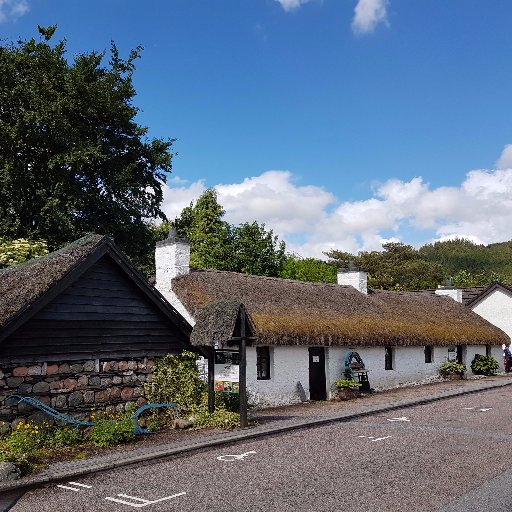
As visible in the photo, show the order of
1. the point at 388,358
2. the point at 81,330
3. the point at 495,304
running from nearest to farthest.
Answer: the point at 81,330 < the point at 388,358 < the point at 495,304

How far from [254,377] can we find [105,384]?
7.14 m

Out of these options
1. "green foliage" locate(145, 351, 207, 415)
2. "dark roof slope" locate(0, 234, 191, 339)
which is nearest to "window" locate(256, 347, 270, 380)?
"green foliage" locate(145, 351, 207, 415)

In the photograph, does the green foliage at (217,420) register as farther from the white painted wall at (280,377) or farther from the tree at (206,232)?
the tree at (206,232)

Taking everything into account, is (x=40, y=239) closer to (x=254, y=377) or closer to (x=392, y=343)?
(x=254, y=377)

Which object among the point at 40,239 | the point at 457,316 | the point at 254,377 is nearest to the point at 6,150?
the point at 40,239

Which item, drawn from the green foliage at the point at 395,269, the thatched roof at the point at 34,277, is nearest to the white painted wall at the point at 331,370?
the thatched roof at the point at 34,277

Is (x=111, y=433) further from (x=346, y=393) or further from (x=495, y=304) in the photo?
(x=495, y=304)

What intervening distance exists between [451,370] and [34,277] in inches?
925

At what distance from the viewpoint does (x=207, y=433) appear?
45.2ft

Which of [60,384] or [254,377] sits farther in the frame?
[254,377]

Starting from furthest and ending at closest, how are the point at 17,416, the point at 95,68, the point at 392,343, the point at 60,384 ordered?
the point at 95,68 < the point at 392,343 < the point at 60,384 < the point at 17,416

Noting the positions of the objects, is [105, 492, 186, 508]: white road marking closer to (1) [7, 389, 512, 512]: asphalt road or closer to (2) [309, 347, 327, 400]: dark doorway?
(1) [7, 389, 512, 512]: asphalt road

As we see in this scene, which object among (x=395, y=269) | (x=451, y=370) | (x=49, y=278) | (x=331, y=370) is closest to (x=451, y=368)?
(x=451, y=370)

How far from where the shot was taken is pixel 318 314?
2362 centimetres
